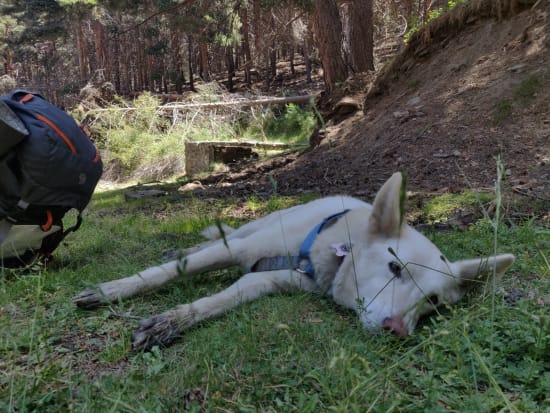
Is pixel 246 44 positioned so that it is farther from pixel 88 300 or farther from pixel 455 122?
pixel 88 300

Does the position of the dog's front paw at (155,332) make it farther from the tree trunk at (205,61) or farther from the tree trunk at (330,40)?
the tree trunk at (205,61)

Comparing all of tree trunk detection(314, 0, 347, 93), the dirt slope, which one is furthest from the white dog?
tree trunk detection(314, 0, 347, 93)

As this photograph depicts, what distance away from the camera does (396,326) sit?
2.06 metres

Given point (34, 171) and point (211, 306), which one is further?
point (34, 171)

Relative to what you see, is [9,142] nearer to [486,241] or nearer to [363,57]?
[486,241]

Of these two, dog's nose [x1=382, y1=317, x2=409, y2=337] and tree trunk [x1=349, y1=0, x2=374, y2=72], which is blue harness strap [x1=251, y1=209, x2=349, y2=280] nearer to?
dog's nose [x1=382, y1=317, x2=409, y2=337]

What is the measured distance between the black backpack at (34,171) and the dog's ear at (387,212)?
1.89 meters

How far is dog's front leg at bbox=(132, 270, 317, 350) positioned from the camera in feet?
6.78

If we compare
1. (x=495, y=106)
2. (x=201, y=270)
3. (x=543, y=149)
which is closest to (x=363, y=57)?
(x=495, y=106)

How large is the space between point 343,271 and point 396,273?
1.22ft

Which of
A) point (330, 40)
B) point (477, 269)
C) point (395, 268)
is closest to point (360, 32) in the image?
point (330, 40)

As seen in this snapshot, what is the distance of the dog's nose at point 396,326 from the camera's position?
81.0 inches

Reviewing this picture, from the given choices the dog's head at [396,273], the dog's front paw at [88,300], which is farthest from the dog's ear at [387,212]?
the dog's front paw at [88,300]

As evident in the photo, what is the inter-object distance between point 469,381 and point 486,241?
222 centimetres
